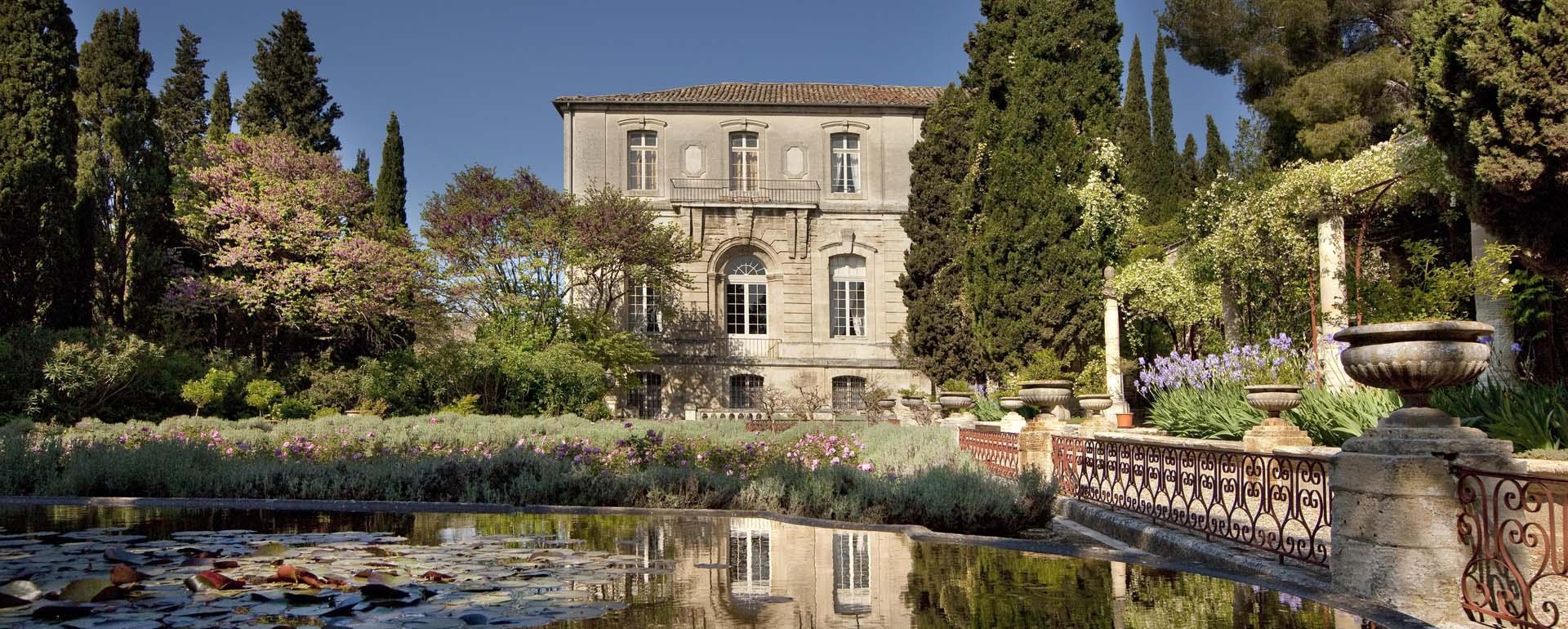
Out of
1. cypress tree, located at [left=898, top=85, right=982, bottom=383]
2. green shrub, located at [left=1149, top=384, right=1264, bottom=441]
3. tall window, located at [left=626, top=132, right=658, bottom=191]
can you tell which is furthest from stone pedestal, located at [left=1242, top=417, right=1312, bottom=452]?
tall window, located at [left=626, top=132, right=658, bottom=191]

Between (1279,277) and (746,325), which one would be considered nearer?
(1279,277)

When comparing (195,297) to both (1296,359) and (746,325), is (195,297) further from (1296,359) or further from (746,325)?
(1296,359)

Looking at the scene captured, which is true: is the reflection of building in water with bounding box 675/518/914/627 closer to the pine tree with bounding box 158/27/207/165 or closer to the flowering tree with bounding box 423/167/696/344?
the flowering tree with bounding box 423/167/696/344

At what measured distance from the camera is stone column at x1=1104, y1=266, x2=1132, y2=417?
16.5 meters

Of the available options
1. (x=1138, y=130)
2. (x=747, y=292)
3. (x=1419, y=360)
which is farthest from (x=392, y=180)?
(x=1419, y=360)

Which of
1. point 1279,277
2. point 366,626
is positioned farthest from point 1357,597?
point 1279,277

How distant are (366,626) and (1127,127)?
96.5 feet

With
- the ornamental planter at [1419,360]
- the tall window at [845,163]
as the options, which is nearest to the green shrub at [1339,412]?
the ornamental planter at [1419,360]

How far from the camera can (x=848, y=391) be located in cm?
2928

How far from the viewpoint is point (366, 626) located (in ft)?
11.7

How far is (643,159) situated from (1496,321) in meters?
22.5

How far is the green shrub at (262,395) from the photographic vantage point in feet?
64.4

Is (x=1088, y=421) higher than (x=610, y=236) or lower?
lower

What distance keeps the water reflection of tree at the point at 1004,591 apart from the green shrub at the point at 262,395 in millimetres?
17556
